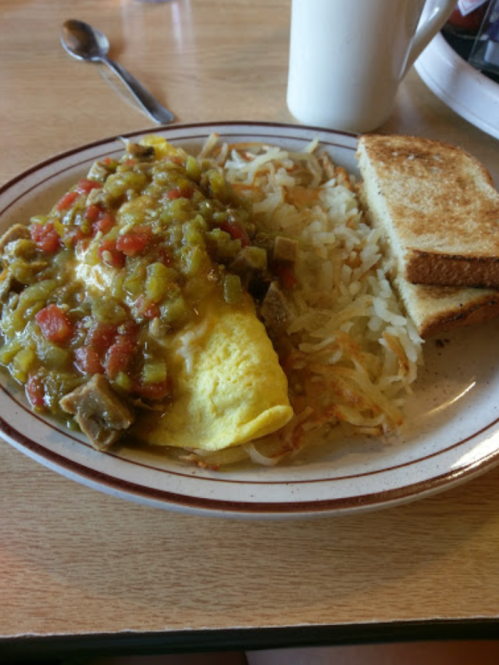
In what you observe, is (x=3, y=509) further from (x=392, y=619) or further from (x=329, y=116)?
(x=329, y=116)

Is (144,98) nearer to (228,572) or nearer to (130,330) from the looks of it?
(130,330)

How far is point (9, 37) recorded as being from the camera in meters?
3.24

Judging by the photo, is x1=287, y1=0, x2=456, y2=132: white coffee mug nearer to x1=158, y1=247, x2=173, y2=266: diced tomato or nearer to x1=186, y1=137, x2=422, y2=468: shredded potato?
x1=186, y1=137, x2=422, y2=468: shredded potato

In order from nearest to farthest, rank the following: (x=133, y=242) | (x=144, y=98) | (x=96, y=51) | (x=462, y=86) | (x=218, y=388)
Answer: (x=218, y=388), (x=133, y=242), (x=462, y=86), (x=144, y=98), (x=96, y=51)

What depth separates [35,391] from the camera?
4.64ft

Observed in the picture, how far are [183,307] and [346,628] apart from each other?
87 cm

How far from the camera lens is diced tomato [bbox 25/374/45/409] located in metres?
1.40

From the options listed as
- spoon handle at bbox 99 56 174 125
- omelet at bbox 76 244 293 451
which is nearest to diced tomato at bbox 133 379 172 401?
omelet at bbox 76 244 293 451

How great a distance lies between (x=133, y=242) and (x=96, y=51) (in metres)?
2.19

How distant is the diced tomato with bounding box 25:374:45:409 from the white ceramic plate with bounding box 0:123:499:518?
0.02 meters

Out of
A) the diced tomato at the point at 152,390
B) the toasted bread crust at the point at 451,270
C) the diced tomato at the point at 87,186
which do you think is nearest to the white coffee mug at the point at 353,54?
the toasted bread crust at the point at 451,270

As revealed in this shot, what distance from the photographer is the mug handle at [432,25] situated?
7.09 feet

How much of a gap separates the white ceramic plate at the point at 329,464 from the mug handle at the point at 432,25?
4.70ft

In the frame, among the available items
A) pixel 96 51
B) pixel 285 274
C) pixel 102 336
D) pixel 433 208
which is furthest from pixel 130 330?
pixel 96 51
